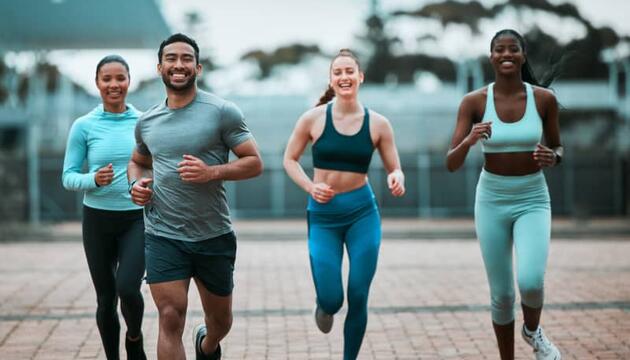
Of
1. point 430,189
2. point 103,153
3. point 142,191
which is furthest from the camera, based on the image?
point 430,189

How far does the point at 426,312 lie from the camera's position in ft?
32.1

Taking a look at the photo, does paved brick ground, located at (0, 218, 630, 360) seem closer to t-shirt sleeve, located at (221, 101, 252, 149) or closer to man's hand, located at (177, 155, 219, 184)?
t-shirt sleeve, located at (221, 101, 252, 149)

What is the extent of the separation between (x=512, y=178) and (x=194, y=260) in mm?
1911

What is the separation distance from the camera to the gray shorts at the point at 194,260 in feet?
18.8

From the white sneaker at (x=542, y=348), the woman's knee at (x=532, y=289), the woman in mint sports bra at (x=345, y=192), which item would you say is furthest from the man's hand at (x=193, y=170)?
the white sneaker at (x=542, y=348)

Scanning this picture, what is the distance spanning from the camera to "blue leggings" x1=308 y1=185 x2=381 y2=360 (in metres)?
6.28

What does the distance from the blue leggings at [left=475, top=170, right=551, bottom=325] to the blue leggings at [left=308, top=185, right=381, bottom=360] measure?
0.66m

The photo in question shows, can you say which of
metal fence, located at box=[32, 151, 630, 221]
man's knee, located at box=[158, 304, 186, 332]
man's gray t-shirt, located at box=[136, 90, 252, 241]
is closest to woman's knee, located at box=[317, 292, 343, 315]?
man's gray t-shirt, located at box=[136, 90, 252, 241]

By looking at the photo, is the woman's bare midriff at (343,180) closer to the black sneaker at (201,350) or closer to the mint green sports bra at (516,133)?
the mint green sports bra at (516,133)

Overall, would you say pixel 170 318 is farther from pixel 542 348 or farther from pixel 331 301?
pixel 542 348

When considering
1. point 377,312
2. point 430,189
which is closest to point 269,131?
point 430,189

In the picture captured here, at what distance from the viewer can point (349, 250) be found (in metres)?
6.36

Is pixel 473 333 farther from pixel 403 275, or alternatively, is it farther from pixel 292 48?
pixel 292 48

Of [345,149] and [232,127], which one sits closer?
[232,127]
